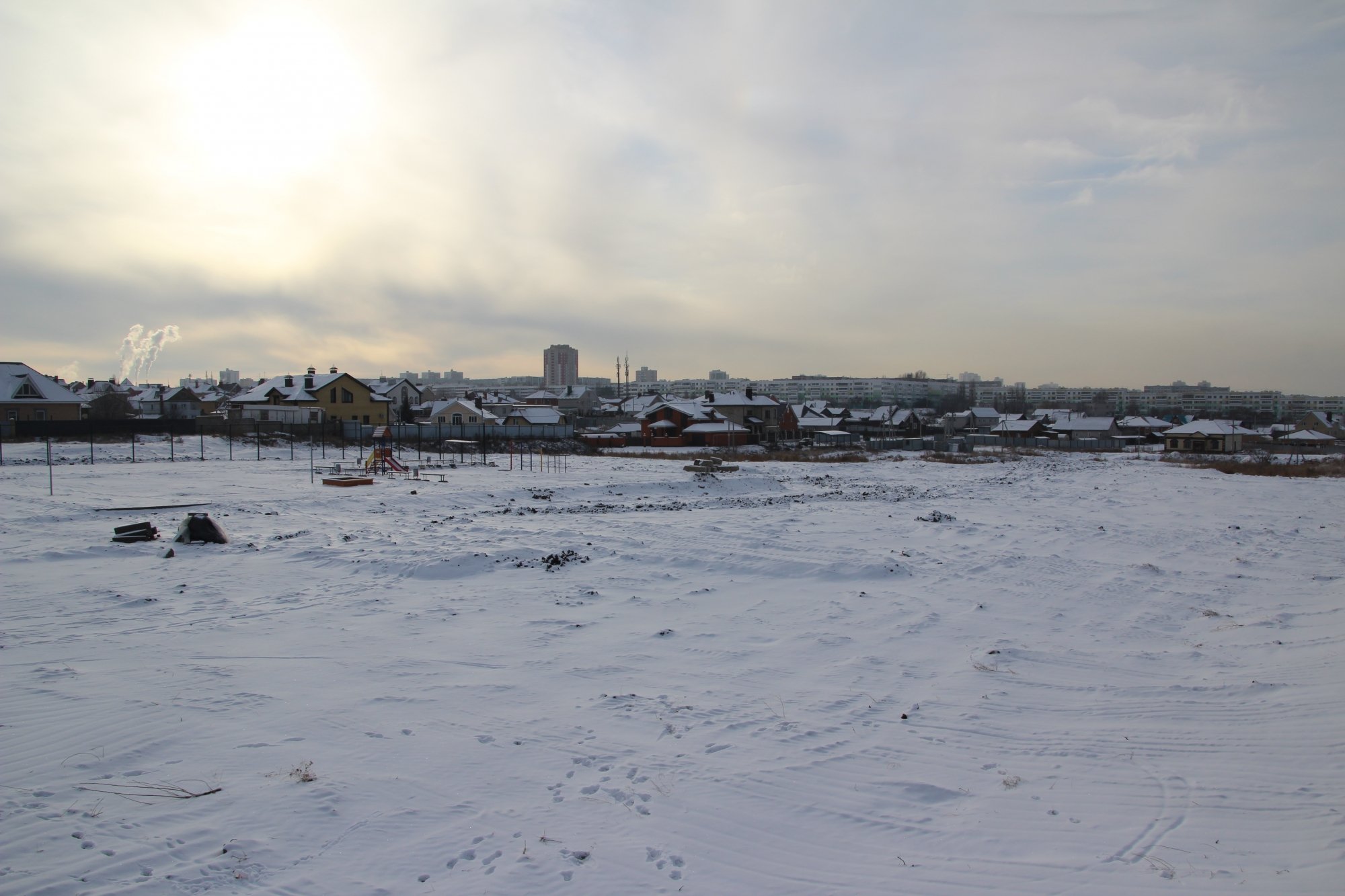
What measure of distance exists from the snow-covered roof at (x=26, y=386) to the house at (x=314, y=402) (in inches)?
420

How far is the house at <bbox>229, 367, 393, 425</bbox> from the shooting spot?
57.5m

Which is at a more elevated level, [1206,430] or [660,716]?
[1206,430]

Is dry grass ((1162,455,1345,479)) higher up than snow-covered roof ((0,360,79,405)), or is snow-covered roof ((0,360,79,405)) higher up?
snow-covered roof ((0,360,79,405))

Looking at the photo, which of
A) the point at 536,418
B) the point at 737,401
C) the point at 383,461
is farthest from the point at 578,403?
the point at 383,461

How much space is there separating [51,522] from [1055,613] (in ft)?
67.5

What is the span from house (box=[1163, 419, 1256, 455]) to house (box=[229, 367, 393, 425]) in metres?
74.4

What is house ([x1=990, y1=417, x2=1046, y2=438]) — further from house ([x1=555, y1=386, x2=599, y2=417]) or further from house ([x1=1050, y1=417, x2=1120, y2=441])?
house ([x1=555, y1=386, x2=599, y2=417])

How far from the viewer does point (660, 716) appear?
292 inches

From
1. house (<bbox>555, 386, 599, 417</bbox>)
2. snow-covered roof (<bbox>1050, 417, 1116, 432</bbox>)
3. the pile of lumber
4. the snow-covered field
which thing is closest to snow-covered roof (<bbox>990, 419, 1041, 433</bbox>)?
snow-covered roof (<bbox>1050, 417, 1116, 432</bbox>)

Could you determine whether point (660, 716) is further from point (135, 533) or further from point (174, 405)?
point (174, 405)

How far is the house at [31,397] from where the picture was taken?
158ft

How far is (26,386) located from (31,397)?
95 cm

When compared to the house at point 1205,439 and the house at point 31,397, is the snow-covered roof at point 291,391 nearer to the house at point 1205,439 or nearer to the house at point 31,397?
the house at point 31,397

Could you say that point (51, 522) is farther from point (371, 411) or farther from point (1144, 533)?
point (371, 411)
